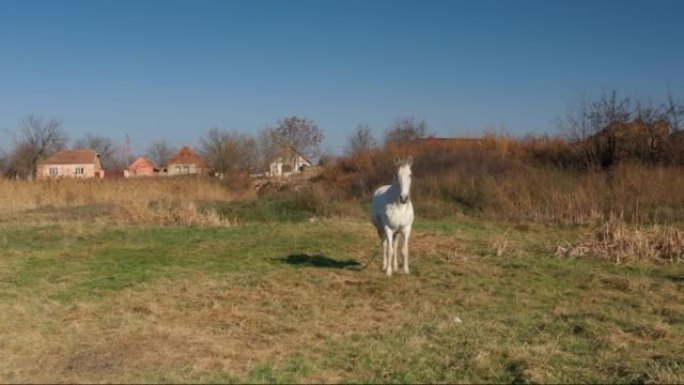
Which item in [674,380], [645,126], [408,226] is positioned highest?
[645,126]

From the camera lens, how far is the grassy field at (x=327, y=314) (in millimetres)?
5949

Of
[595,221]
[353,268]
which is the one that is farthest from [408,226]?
[595,221]

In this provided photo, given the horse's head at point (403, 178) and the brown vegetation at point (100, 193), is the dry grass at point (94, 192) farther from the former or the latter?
the horse's head at point (403, 178)

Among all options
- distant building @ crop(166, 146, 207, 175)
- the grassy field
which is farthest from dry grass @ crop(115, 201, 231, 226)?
distant building @ crop(166, 146, 207, 175)

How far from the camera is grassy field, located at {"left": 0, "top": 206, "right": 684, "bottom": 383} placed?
5949 mm

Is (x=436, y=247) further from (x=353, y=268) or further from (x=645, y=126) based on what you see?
(x=645, y=126)

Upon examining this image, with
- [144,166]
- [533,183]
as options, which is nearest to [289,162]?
[144,166]

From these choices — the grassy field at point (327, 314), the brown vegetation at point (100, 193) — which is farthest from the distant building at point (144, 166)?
the grassy field at point (327, 314)

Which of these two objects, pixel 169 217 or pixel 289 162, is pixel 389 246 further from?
pixel 289 162

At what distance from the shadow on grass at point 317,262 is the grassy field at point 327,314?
6 cm

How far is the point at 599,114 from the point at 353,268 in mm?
19630

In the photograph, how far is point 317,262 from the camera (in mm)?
12367

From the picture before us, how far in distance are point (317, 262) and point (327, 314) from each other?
418cm

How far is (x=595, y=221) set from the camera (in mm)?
18625
